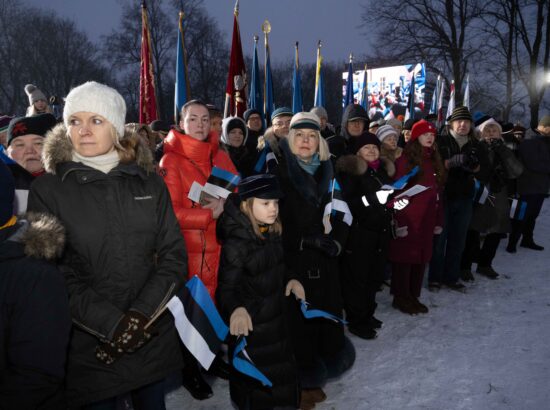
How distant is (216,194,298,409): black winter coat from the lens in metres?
2.39

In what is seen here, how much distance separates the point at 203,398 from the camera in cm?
301

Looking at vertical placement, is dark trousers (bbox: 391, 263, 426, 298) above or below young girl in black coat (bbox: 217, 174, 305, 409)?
below

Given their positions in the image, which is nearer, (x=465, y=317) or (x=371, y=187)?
(x=371, y=187)

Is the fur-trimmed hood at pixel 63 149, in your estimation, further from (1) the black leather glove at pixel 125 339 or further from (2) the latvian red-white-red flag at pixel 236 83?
(2) the latvian red-white-red flag at pixel 236 83

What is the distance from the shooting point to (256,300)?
246 cm

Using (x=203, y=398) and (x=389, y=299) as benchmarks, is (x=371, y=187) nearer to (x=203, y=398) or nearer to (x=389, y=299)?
(x=389, y=299)

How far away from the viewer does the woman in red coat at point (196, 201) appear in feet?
9.52

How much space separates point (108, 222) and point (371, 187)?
264cm

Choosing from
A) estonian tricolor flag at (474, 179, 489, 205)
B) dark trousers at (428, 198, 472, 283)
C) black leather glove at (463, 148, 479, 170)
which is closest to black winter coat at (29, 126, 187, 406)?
black leather glove at (463, 148, 479, 170)

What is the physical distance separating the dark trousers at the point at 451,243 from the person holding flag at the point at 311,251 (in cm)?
246

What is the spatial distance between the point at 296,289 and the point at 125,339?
1.25 metres

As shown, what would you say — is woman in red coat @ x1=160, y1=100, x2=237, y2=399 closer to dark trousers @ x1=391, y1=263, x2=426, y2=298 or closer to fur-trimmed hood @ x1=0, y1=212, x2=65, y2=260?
fur-trimmed hood @ x1=0, y1=212, x2=65, y2=260

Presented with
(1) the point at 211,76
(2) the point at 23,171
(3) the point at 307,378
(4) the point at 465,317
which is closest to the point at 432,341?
(4) the point at 465,317

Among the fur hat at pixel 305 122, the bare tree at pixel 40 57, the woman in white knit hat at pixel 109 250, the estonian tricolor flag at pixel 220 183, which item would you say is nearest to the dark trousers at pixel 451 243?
the fur hat at pixel 305 122
